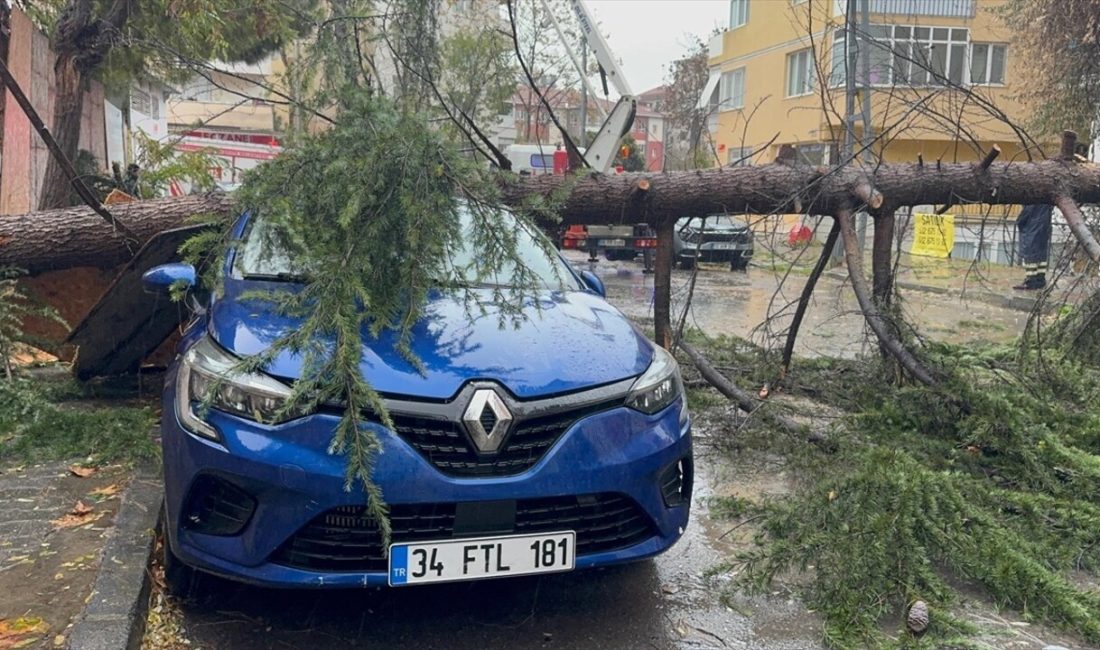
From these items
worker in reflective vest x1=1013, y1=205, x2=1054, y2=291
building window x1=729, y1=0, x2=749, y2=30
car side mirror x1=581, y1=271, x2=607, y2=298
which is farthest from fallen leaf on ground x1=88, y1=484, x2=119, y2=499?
building window x1=729, y1=0, x2=749, y2=30

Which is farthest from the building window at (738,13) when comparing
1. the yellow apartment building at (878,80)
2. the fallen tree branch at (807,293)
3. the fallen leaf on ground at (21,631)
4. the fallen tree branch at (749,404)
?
the fallen leaf on ground at (21,631)

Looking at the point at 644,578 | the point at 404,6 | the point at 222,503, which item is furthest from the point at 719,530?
the point at 404,6

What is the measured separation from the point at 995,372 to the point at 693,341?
2883 mm

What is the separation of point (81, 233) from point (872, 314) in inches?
199

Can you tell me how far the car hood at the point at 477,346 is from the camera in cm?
313

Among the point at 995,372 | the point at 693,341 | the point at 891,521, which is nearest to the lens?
the point at 891,521

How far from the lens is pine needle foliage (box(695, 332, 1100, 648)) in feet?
11.3

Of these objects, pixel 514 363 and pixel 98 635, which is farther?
pixel 514 363

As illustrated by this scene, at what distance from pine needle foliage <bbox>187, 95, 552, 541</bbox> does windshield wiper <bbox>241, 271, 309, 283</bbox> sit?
0.05m

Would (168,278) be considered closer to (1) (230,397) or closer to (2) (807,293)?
(1) (230,397)

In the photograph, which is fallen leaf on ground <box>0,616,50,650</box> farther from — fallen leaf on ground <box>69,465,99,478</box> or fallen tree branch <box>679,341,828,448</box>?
fallen tree branch <box>679,341,828,448</box>

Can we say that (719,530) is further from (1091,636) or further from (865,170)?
(865,170)

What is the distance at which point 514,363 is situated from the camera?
3.26 meters

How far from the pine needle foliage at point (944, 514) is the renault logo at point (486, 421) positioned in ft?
4.31
